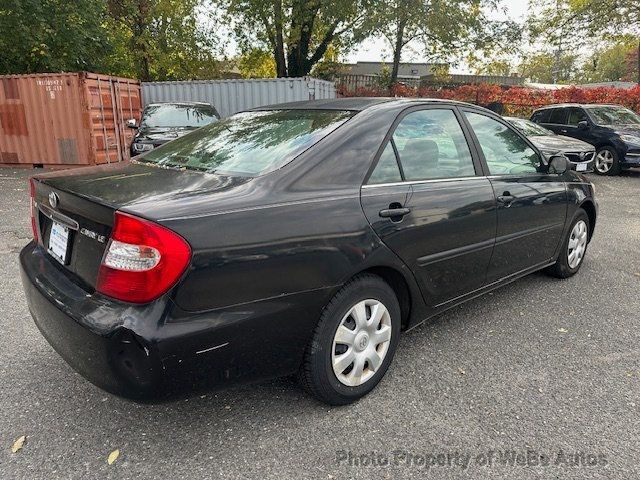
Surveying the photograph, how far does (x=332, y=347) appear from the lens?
7.76 ft

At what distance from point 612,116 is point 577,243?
31.0 ft

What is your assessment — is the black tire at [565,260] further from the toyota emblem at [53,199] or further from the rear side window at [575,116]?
the rear side window at [575,116]

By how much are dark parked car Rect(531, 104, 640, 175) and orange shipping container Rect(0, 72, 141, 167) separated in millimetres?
11292

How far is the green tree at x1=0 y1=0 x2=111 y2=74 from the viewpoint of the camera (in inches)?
501

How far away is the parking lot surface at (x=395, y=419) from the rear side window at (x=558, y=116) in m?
10.5

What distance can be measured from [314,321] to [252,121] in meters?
1.44

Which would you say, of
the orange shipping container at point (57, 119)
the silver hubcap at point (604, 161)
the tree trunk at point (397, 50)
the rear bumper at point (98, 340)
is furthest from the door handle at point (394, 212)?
the tree trunk at point (397, 50)

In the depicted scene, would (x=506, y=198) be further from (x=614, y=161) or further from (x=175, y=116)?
(x=614, y=161)

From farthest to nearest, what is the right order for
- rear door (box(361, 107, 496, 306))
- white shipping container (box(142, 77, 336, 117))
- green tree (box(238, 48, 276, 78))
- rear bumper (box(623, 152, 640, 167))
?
1. green tree (box(238, 48, 276, 78))
2. white shipping container (box(142, 77, 336, 117))
3. rear bumper (box(623, 152, 640, 167))
4. rear door (box(361, 107, 496, 306))

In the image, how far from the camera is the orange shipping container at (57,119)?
1124 cm

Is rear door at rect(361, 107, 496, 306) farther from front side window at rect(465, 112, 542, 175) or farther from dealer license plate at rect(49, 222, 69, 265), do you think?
dealer license plate at rect(49, 222, 69, 265)

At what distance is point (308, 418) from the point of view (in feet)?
7.93

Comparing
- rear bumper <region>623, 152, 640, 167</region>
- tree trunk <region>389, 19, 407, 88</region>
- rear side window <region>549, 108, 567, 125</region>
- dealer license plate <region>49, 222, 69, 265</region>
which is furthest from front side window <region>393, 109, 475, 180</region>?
tree trunk <region>389, 19, 407, 88</region>

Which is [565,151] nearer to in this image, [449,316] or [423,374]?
[449,316]
